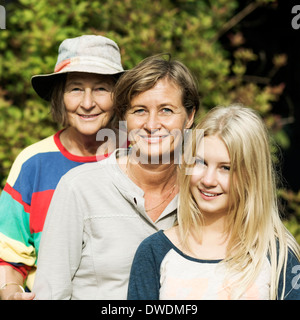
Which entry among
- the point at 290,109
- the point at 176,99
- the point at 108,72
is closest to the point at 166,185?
the point at 176,99

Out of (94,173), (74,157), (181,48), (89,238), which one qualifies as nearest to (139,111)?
(94,173)

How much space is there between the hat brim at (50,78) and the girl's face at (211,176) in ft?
2.28

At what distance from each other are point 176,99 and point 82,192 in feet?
1.93

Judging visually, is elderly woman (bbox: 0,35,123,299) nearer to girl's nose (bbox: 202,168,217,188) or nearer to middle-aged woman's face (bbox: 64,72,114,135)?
middle-aged woman's face (bbox: 64,72,114,135)

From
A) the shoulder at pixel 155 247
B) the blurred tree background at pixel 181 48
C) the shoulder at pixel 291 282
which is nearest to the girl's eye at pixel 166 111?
the shoulder at pixel 155 247

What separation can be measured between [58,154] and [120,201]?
0.52 metres

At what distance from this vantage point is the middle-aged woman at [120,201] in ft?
7.48

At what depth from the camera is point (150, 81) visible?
2.37 metres

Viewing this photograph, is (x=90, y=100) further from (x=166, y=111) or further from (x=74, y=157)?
(x=166, y=111)

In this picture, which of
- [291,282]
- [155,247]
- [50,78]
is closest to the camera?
[291,282]

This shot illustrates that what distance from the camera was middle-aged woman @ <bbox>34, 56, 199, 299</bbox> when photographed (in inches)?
89.7

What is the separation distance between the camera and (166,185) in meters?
2.58

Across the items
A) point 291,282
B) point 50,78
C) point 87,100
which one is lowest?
point 291,282

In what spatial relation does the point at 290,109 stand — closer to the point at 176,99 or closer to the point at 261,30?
the point at 261,30
